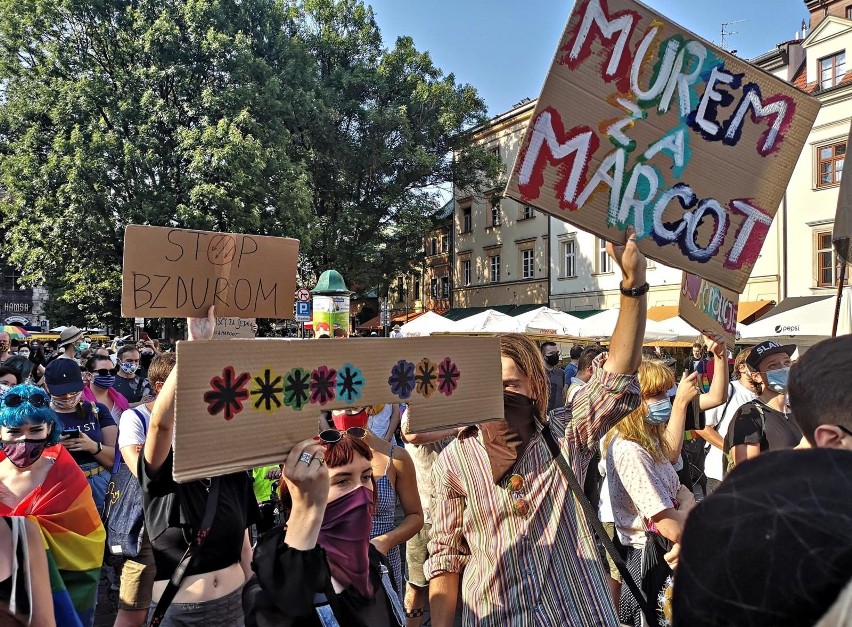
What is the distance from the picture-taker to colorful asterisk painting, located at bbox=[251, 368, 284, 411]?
1.71 m

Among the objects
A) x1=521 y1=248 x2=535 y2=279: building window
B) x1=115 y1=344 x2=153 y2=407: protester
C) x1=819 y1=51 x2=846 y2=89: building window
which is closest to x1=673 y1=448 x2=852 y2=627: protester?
x1=115 y1=344 x2=153 y2=407: protester

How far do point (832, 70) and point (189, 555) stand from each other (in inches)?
1008

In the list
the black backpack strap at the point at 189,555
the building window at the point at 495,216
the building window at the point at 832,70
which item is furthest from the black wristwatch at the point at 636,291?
the building window at the point at 495,216

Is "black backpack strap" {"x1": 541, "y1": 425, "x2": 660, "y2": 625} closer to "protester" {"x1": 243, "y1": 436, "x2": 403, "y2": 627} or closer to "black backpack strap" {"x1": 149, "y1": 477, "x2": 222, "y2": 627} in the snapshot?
"protester" {"x1": 243, "y1": 436, "x2": 403, "y2": 627}

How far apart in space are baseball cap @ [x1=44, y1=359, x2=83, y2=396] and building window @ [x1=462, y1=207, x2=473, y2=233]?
3563 centimetres

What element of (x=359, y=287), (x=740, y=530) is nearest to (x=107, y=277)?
(x=359, y=287)

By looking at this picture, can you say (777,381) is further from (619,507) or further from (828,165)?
(828,165)

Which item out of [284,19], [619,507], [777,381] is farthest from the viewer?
[284,19]

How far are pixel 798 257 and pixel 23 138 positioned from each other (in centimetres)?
2452

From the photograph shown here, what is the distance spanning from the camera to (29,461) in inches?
124

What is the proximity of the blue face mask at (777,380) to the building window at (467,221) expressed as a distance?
35.8m

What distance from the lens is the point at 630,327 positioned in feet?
6.77

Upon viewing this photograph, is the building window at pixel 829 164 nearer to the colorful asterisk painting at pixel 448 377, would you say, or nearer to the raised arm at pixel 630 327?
the raised arm at pixel 630 327

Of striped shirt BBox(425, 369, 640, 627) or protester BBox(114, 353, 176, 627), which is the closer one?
striped shirt BBox(425, 369, 640, 627)
